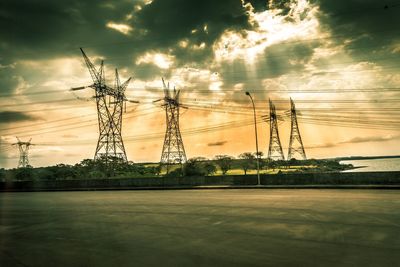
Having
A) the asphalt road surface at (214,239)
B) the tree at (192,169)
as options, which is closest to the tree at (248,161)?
the tree at (192,169)

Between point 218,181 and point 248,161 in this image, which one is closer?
point 218,181

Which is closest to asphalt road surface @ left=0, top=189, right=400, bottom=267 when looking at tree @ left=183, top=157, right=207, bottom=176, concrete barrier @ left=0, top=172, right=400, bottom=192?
concrete barrier @ left=0, top=172, right=400, bottom=192

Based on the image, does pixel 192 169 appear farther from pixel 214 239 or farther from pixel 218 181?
pixel 214 239

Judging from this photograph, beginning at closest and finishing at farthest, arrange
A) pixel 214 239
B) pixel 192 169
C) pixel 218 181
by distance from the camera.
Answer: pixel 214 239 → pixel 218 181 → pixel 192 169

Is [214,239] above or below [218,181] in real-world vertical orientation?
below

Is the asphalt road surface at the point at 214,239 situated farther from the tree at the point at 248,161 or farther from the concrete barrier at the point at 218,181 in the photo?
the tree at the point at 248,161

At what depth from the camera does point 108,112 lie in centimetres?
4678

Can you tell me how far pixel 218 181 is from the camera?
115ft

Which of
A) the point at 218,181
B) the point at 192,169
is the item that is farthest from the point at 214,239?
the point at 192,169

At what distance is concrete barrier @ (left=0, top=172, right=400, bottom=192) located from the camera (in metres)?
27.0

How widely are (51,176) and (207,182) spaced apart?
65.7m

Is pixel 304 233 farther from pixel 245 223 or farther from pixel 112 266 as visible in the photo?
pixel 112 266

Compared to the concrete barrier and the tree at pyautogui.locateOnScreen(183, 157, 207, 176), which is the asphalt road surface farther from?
the tree at pyautogui.locateOnScreen(183, 157, 207, 176)

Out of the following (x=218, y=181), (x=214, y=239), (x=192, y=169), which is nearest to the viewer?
(x=214, y=239)
